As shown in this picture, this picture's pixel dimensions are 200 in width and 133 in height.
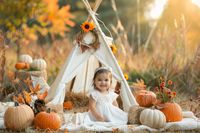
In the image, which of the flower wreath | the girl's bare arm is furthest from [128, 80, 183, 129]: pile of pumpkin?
the flower wreath

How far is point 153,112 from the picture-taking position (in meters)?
5.02

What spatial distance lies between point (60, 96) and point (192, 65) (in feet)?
10.0

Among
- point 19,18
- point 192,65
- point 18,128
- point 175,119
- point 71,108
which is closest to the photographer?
point 18,128

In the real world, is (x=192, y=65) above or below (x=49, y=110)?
above

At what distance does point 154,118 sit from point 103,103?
730mm

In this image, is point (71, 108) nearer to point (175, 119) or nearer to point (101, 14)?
point (175, 119)

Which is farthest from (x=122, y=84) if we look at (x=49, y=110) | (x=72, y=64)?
(x=49, y=110)

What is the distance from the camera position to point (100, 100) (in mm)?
5445

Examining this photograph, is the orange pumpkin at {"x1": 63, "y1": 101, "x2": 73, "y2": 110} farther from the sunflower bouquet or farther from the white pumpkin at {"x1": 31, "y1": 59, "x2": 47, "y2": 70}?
the sunflower bouquet

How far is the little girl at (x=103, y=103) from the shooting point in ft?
17.6

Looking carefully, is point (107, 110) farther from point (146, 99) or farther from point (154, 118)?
point (154, 118)

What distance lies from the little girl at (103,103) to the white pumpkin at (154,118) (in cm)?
36

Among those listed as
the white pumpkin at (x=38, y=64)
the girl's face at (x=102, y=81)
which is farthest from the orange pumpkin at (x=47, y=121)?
the white pumpkin at (x=38, y=64)

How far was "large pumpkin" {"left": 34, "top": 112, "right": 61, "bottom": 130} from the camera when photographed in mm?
4863
